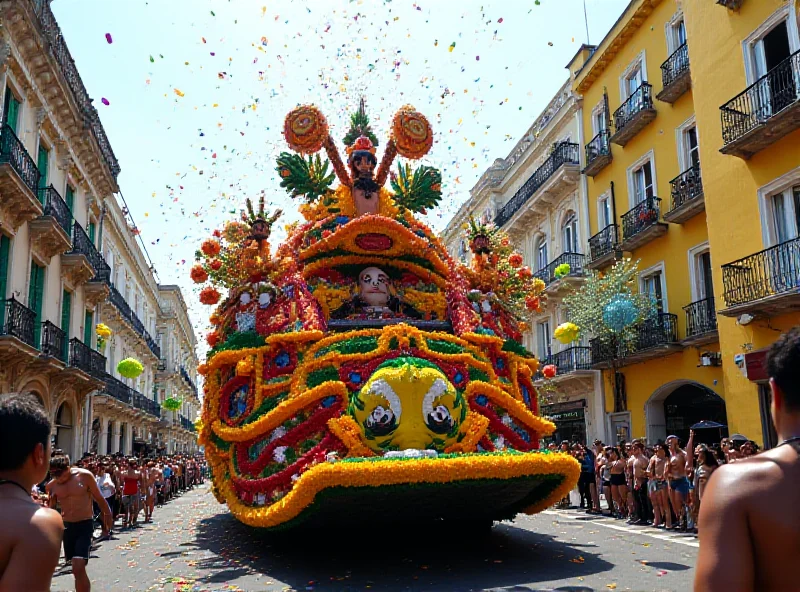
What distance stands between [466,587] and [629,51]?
19.2 m

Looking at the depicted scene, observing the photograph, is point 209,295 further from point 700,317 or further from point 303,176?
point 700,317

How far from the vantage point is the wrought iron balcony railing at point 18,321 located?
50.1ft

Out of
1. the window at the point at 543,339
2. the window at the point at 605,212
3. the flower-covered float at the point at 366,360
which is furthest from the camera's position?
the window at the point at 543,339

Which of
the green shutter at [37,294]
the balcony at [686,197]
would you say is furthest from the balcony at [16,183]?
the balcony at [686,197]

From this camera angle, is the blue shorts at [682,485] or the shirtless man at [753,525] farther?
the blue shorts at [682,485]

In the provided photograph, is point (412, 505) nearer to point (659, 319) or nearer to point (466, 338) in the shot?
point (466, 338)

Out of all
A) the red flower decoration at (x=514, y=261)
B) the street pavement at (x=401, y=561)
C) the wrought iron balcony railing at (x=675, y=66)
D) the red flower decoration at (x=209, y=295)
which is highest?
the wrought iron balcony railing at (x=675, y=66)

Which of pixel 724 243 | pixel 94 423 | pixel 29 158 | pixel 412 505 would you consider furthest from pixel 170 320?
pixel 412 505

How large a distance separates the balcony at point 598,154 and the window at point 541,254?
4254mm

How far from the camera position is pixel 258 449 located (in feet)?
28.6

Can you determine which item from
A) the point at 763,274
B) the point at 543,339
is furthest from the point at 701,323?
the point at 543,339

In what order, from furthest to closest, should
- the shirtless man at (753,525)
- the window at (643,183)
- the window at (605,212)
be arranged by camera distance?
the window at (605,212), the window at (643,183), the shirtless man at (753,525)

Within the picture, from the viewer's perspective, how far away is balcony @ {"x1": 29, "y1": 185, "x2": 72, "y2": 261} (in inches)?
679

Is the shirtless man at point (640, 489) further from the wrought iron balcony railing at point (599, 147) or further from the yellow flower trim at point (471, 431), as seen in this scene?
the wrought iron balcony railing at point (599, 147)
